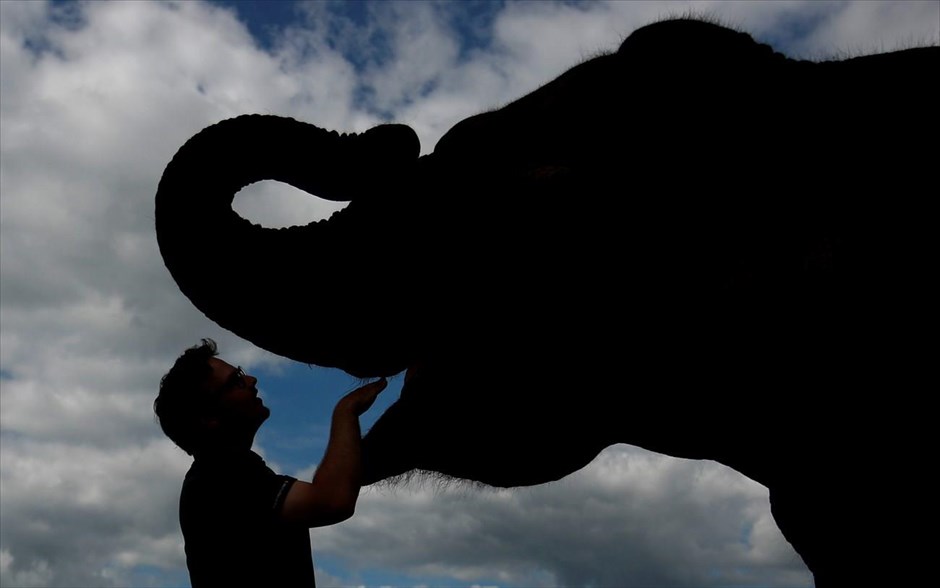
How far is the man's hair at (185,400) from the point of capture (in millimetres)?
2848

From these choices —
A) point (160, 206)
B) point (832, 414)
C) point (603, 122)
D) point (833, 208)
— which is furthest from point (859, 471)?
point (160, 206)

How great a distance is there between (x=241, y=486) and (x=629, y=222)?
1.47 m

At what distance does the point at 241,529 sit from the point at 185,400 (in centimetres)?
38

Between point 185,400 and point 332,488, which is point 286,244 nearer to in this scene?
point 185,400

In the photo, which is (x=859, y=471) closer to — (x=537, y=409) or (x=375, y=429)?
(x=537, y=409)

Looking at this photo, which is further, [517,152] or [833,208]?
[517,152]

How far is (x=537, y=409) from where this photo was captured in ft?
11.8

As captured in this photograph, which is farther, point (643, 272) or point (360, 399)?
point (643, 272)

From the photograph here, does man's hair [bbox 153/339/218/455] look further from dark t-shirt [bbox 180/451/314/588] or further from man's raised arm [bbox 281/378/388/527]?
man's raised arm [bbox 281/378/388/527]

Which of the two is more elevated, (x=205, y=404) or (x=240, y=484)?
(x=205, y=404)

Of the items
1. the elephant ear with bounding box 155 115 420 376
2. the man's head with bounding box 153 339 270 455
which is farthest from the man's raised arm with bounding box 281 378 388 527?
the elephant ear with bounding box 155 115 420 376

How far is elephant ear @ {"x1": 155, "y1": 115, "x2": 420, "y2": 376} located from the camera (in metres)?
3.12

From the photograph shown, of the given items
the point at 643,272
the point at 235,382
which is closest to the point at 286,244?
the point at 235,382

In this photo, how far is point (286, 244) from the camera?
3.21 m
